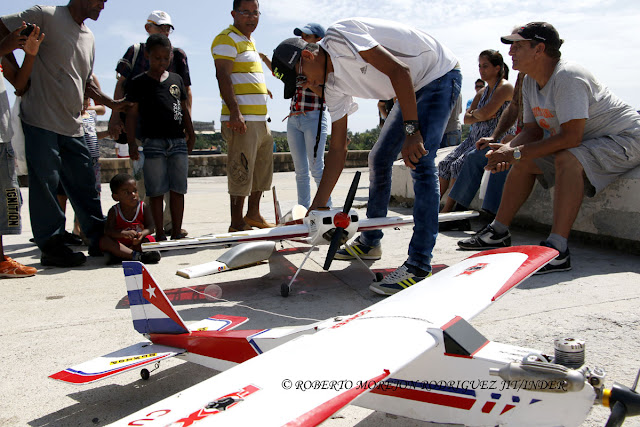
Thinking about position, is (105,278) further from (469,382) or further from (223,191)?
(223,191)

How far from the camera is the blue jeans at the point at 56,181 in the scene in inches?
171

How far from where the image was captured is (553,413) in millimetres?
A: 1578

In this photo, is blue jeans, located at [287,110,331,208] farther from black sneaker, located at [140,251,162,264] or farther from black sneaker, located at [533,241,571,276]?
black sneaker, located at [533,241,571,276]

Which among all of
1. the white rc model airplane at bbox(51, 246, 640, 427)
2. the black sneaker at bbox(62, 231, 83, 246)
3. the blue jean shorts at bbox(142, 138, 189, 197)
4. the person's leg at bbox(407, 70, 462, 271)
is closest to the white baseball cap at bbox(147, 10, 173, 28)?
the blue jean shorts at bbox(142, 138, 189, 197)

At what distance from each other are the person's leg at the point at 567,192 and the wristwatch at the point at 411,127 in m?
1.40

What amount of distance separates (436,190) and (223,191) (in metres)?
7.98

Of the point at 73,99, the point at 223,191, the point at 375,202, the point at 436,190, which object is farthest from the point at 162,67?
the point at 223,191

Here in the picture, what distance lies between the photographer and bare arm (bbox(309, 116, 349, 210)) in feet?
12.6

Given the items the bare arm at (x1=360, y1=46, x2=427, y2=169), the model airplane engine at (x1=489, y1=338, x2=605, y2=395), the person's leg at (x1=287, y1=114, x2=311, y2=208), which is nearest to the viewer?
the model airplane engine at (x1=489, y1=338, x2=605, y2=395)

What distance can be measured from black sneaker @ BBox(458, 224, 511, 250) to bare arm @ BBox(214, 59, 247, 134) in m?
2.47

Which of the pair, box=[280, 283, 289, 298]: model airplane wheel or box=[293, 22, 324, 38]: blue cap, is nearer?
box=[280, 283, 289, 298]: model airplane wheel

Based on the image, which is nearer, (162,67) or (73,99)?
(73,99)

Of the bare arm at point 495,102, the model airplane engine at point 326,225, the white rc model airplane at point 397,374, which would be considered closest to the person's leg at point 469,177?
the bare arm at point 495,102

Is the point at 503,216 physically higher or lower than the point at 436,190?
lower
